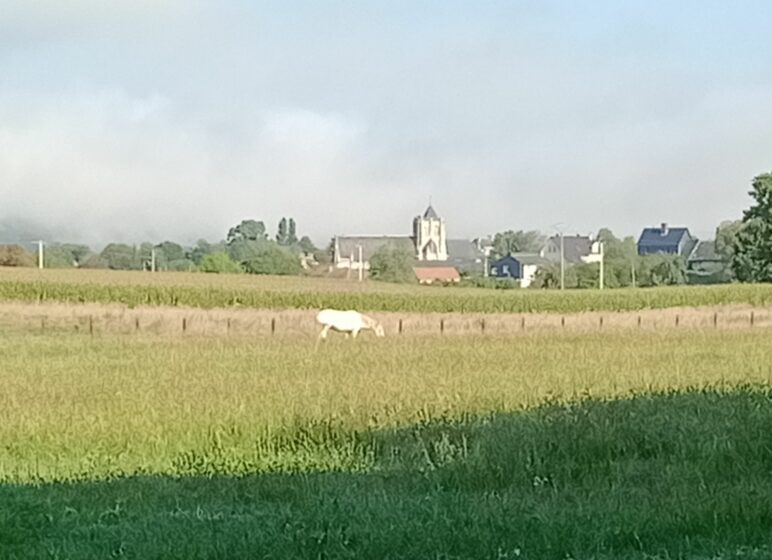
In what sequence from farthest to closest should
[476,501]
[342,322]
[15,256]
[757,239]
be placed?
[15,256]
[757,239]
[342,322]
[476,501]

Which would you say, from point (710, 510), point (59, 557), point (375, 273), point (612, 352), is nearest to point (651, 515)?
point (710, 510)

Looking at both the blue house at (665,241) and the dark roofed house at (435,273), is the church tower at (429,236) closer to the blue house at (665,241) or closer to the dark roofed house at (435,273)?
the blue house at (665,241)

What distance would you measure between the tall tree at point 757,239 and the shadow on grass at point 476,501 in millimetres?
74958

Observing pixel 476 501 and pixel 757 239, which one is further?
pixel 757 239

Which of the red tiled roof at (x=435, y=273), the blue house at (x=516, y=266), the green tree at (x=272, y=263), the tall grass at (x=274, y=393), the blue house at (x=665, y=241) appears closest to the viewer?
the tall grass at (x=274, y=393)

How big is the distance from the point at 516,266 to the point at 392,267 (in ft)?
154

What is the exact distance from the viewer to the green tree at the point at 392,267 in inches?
4491

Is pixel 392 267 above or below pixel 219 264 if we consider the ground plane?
below

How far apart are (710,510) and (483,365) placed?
1531 cm

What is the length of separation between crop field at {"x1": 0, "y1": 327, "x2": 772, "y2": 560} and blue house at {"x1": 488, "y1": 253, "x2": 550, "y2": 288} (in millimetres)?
130239

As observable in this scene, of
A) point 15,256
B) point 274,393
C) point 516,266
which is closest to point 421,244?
point 516,266

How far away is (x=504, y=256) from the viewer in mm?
175375

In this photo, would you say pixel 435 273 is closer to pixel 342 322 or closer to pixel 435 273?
pixel 435 273

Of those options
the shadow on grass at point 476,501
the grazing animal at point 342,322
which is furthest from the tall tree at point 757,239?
the shadow on grass at point 476,501
